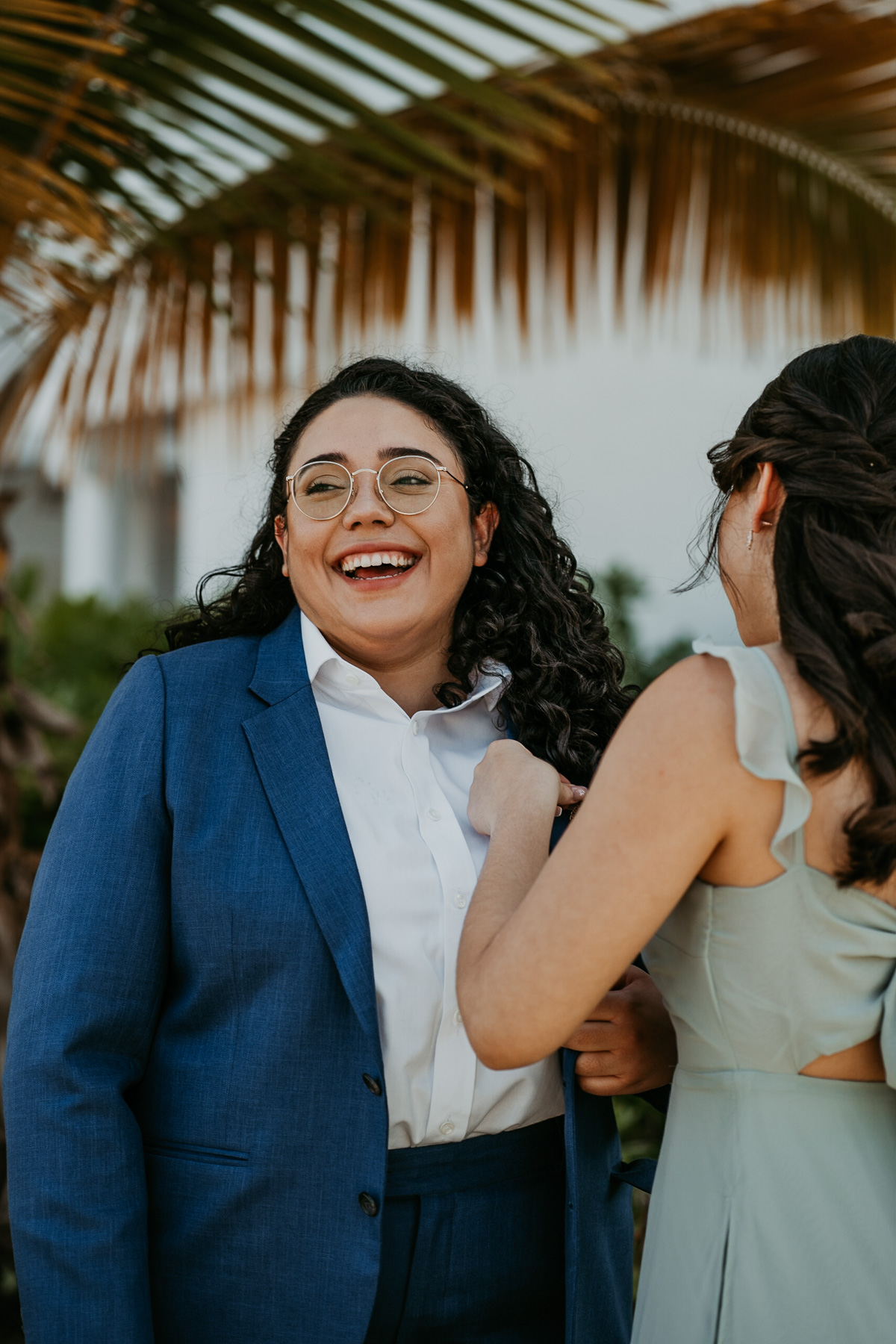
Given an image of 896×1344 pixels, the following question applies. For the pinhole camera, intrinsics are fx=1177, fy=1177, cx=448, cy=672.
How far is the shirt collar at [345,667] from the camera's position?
1.94 meters

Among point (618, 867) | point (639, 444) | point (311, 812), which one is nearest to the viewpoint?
point (618, 867)

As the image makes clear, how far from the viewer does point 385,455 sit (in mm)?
2006

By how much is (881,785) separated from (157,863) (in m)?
0.98

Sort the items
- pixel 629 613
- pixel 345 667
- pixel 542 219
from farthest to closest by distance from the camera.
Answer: pixel 629 613, pixel 542 219, pixel 345 667

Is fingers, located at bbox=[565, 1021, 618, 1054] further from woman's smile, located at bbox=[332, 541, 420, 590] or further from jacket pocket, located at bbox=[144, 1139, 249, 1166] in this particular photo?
woman's smile, located at bbox=[332, 541, 420, 590]

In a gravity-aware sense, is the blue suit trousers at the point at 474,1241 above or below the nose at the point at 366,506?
below

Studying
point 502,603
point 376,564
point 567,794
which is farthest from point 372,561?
point 567,794

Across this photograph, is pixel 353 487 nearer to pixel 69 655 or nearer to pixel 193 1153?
pixel 193 1153

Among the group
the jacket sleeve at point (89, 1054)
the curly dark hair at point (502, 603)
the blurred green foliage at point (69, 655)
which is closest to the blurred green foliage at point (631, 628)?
the blurred green foliage at point (69, 655)

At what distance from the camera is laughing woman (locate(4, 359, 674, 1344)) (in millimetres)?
1609

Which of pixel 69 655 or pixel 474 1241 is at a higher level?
pixel 69 655

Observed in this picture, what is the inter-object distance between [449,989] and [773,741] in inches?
25.9

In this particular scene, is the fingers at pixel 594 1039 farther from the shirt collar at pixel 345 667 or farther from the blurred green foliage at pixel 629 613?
the blurred green foliage at pixel 629 613

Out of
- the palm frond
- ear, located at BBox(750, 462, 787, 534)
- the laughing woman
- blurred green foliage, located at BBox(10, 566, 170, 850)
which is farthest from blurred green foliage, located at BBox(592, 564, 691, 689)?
ear, located at BBox(750, 462, 787, 534)
